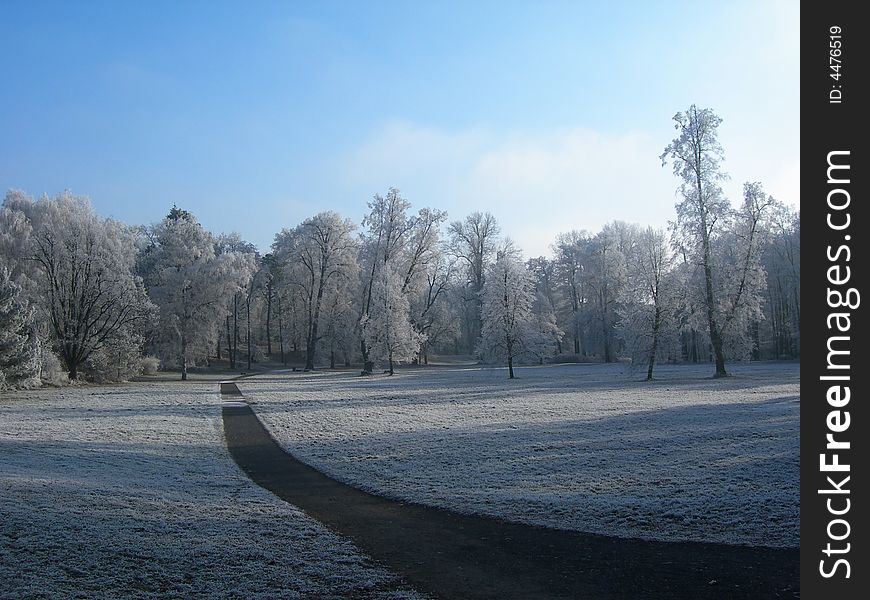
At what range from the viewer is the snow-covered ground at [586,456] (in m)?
10.2

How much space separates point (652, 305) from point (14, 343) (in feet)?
125

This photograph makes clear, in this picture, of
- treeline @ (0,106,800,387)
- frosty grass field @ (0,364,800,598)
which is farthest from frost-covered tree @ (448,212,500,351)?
frosty grass field @ (0,364,800,598)

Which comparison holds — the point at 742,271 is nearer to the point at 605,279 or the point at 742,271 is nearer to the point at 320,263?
the point at 605,279

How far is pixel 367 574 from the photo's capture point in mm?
7559

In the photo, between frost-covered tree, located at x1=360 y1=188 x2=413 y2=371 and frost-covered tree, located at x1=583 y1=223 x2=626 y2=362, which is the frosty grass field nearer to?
frost-covered tree, located at x1=360 y1=188 x2=413 y2=371

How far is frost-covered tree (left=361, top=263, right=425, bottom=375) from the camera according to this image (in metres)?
54.6

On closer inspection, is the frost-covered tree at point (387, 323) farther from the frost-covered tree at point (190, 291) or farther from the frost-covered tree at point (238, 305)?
the frost-covered tree at point (238, 305)

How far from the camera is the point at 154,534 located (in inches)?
348

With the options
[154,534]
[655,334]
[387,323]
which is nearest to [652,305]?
[655,334]

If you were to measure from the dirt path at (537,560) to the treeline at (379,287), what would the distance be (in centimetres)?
3044

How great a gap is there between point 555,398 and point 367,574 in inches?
934

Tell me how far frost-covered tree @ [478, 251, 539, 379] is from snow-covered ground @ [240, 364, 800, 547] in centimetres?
1933

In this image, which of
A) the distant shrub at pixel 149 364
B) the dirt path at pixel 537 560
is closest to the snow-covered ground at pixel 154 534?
the dirt path at pixel 537 560

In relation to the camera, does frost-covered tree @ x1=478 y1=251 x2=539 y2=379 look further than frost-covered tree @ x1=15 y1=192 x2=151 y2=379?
Yes
